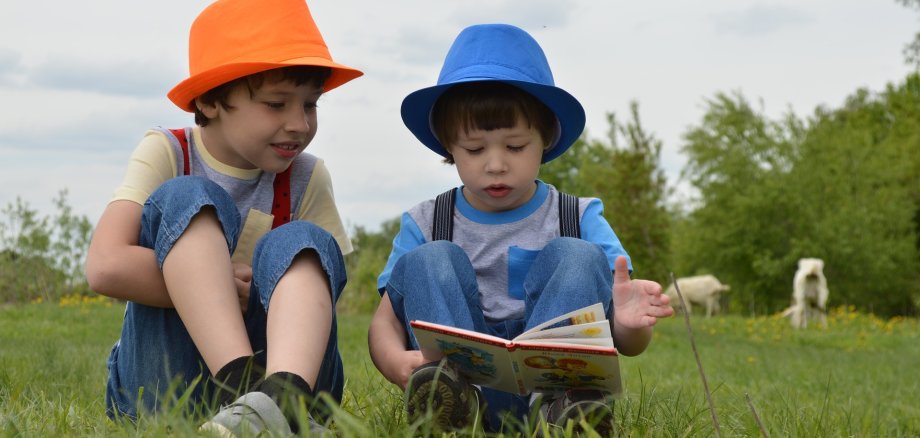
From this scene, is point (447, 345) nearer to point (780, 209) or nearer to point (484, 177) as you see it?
point (484, 177)

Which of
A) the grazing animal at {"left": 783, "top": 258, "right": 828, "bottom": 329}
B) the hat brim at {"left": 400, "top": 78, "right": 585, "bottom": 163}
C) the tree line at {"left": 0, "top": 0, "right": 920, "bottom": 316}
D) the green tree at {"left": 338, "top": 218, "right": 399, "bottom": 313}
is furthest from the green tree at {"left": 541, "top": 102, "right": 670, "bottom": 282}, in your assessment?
the hat brim at {"left": 400, "top": 78, "right": 585, "bottom": 163}

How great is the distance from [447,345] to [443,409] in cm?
14

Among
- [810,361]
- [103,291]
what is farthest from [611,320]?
[810,361]

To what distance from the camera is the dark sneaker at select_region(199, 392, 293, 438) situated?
177 centimetres

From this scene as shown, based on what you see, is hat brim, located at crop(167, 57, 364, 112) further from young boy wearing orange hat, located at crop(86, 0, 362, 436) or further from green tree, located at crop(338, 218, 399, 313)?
green tree, located at crop(338, 218, 399, 313)

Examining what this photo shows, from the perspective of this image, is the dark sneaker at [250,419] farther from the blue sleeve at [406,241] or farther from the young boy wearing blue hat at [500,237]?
the blue sleeve at [406,241]

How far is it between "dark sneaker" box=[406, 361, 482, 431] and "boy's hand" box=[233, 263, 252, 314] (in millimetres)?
566

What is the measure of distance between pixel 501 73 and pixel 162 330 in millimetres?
1145

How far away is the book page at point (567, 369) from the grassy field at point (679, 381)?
0.18 m

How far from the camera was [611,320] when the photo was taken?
239cm

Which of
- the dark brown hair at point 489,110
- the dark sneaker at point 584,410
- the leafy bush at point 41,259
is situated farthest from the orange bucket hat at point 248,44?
the leafy bush at point 41,259

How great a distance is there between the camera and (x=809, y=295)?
14.9 metres

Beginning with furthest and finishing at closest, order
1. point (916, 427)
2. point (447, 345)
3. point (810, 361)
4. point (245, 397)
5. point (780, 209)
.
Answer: point (780, 209)
point (810, 361)
point (916, 427)
point (447, 345)
point (245, 397)

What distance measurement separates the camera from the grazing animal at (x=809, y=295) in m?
14.7
